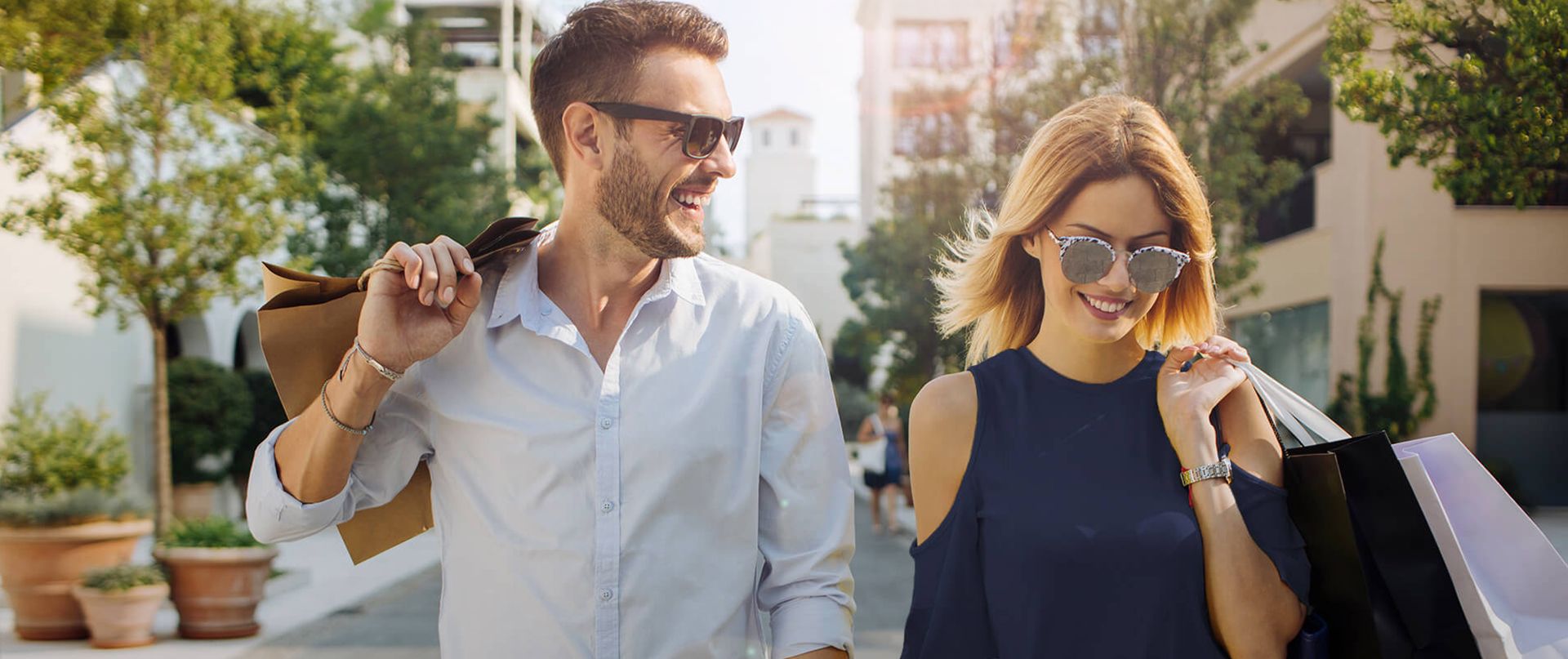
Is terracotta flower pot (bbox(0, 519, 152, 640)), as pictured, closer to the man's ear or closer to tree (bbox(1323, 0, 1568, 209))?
the man's ear

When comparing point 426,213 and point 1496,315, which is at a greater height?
point 426,213

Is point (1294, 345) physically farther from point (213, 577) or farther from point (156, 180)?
point (156, 180)

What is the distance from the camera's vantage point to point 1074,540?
2.48m

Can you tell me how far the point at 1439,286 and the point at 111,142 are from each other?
1517 centimetres

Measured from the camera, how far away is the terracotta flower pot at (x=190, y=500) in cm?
1698

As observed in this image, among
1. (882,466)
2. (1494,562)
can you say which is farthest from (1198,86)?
(1494,562)

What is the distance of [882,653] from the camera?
323 inches

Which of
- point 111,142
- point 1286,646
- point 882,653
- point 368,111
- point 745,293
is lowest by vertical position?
point 882,653

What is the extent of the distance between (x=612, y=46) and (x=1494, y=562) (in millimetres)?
1986

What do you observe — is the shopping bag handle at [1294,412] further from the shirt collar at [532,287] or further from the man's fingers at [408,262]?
the man's fingers at [408,262]

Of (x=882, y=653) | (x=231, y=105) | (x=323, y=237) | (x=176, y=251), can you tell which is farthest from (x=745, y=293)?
(x=323, y=237)

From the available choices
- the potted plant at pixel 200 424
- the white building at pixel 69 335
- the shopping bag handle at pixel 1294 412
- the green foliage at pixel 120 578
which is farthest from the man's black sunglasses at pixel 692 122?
the potted plant at pixel 200 424

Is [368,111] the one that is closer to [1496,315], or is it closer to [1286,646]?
[1496,315]

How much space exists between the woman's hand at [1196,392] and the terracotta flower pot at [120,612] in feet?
25.6
